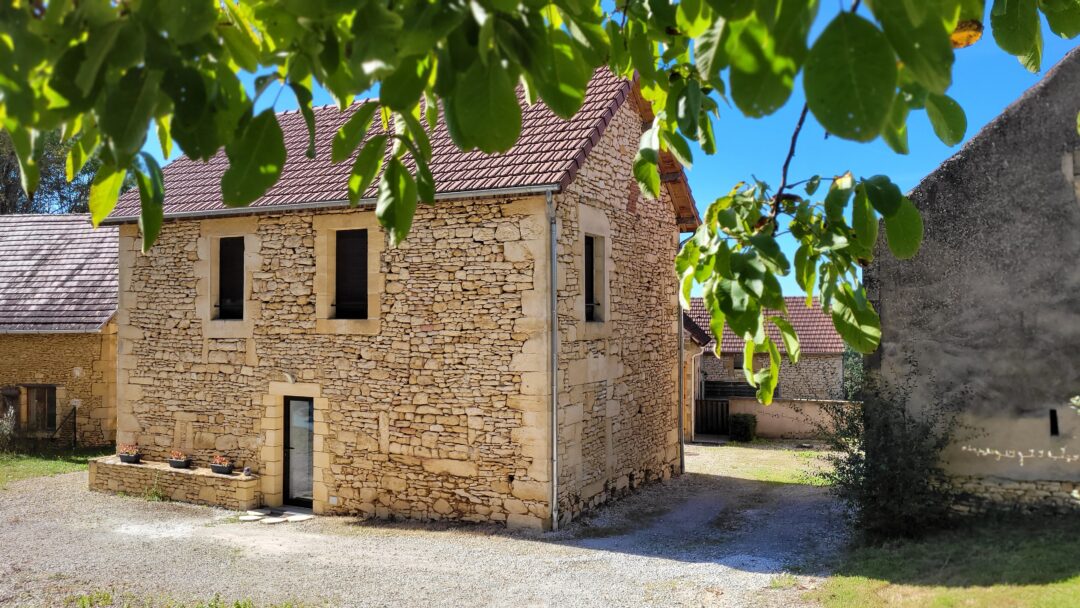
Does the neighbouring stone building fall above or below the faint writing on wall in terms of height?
above

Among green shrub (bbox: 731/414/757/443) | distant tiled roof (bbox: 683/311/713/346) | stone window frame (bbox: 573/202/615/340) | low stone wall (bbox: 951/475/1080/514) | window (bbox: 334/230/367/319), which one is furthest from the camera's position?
green shrub (bbox: 731/414/757/443)

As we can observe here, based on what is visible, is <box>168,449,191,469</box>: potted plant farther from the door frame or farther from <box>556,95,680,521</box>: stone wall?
<box>556,95,680,521</box>: stone wall

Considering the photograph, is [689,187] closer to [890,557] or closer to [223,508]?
[890,557]

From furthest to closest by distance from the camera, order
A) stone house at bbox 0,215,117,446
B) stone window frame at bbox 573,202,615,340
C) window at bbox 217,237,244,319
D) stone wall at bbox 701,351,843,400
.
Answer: stone wall at bbox 701,351,843,400 → stone house at bbox 0,215,117,446 → window at bbox 217,237,244,319 → stone window frame at bbox 573,202,615,340

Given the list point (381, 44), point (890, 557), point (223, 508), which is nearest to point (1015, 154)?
point (890, 557)

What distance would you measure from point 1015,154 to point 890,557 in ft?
15.6

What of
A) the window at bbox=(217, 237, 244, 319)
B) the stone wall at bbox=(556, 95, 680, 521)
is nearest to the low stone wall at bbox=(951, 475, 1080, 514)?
the stone wall at bbox=(556, 95, 680, 521)

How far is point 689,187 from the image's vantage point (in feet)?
44.1

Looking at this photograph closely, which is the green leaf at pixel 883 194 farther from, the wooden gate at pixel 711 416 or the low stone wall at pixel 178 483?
the wooden gate at pixel 711 416

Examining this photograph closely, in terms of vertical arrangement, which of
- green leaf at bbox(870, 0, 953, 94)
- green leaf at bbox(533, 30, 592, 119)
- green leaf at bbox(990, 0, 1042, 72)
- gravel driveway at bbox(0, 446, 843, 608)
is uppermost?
green leaf at bbox(990, 0, 1042, 72)

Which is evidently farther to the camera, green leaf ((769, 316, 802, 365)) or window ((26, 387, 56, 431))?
window ((26, 387, 56, 431))

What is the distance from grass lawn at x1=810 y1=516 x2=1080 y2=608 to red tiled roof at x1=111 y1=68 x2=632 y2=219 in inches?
206

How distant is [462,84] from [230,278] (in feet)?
37.6

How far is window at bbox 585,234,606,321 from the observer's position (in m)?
11.0
